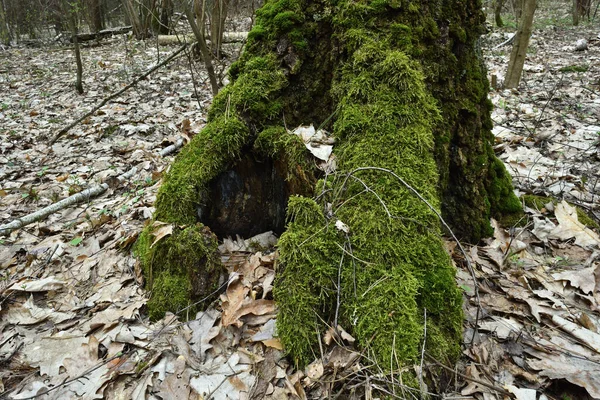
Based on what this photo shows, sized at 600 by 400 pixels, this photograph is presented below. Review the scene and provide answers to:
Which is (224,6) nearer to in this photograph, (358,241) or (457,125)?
(457,125)

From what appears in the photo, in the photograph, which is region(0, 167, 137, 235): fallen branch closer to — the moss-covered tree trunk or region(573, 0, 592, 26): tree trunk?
the moss-covered tree trunk

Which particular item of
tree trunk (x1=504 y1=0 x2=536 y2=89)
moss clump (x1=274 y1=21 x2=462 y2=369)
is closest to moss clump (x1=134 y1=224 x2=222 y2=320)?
moss clump (x1=274 y1=21 x2=462 y2=369)

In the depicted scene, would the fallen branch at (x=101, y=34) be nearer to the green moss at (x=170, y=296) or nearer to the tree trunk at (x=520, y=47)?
the tree trunk at (x=520, y=47)

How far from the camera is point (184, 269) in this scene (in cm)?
272

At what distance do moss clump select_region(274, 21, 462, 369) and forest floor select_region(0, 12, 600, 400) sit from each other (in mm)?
181

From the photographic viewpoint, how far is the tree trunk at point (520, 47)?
7.17 meters

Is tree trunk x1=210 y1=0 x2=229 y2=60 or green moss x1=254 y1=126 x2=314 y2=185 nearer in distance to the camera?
green moss x1=254 y1=126 x2=314 y2=185

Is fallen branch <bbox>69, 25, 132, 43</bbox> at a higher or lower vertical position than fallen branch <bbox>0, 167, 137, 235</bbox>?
higher

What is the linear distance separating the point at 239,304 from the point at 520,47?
746 centimetres

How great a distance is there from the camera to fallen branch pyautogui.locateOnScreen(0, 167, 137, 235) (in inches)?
169

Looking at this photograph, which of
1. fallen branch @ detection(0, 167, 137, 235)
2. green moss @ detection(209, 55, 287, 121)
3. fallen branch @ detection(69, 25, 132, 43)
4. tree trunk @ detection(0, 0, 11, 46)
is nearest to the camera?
green moss @ detection(209, 55, 287, 121)

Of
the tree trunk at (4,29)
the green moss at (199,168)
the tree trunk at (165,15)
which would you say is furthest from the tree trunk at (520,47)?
the tree trunk at (4,29)

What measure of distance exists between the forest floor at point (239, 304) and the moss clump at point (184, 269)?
0.40ft

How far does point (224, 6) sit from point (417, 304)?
30.5 ft
